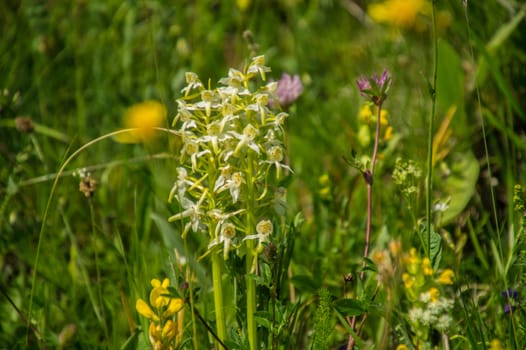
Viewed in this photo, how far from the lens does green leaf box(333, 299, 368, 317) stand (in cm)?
148

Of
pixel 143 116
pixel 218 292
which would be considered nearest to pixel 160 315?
pixel 218 292

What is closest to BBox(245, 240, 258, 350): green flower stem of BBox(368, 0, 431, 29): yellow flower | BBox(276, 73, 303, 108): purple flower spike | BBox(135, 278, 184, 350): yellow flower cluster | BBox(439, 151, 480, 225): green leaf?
BBox(135, 278, 184, 350): yellow flower cluster

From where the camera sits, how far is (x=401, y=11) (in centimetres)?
366

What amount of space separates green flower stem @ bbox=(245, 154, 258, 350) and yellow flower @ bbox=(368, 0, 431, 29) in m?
2.40

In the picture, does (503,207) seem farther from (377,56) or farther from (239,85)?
(239,85)

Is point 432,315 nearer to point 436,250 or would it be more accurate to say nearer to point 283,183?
point 436,250

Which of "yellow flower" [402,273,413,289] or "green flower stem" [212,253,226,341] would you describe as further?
"yellow flower" [402,273,413,289]

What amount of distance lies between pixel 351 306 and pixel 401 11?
2528 millimetres

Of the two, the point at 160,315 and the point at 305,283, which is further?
the point at 305,283

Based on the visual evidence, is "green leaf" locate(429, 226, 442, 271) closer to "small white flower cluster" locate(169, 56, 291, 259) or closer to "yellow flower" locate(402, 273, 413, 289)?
"yellow flower" locate(402, 273, 413, 289)

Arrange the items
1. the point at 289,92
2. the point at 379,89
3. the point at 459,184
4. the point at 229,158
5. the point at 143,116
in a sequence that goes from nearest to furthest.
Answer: the point at 229,158 → the point at 379,89 → the point at 289,92 → the point at 459,184 → the point at 143,116

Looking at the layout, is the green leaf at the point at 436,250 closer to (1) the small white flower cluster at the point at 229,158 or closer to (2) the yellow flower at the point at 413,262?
(2) the yellow flower at the point at 413,262

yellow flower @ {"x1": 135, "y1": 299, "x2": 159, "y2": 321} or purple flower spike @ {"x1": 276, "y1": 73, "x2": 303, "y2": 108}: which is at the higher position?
purple flower spike @ {"x1": 276, "y1": 73, "x2": 303, "y2": 108}

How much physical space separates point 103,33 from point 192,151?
8.69 feet
